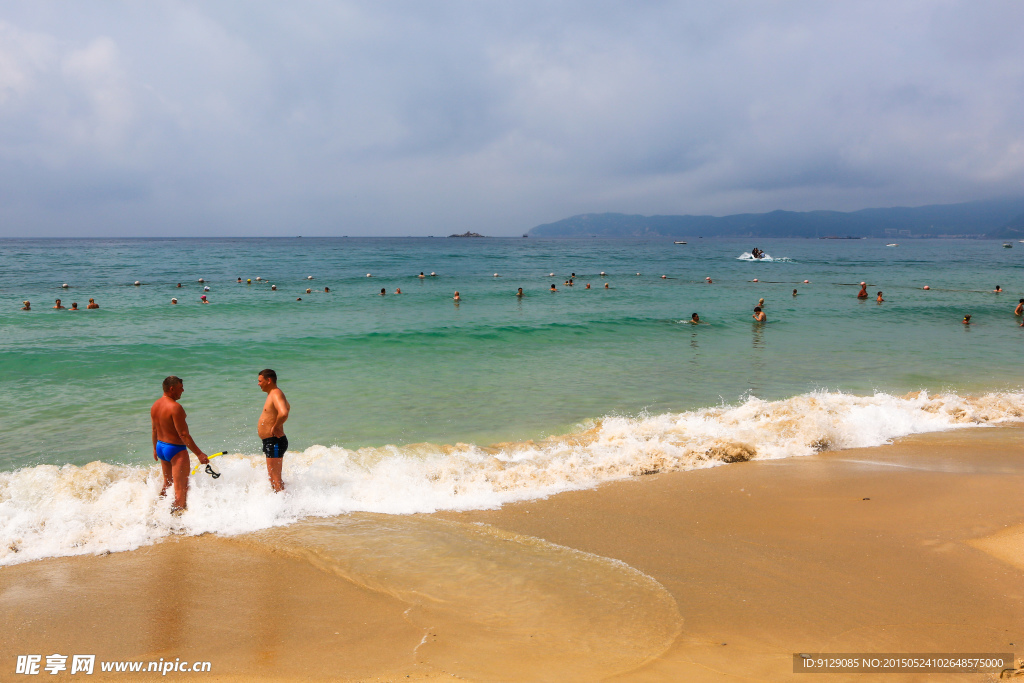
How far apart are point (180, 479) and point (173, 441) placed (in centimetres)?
45

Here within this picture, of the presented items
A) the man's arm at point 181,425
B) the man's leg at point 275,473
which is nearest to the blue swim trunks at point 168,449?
the man's arm at point 181,425

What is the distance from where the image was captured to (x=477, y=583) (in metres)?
4.81

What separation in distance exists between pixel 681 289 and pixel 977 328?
1707 cm

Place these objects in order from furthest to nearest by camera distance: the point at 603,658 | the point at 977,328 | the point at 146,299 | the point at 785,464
→ the point at 146,299, the point at 977,328, the point at 785,464, the point at 603,658

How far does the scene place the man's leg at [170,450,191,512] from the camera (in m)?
5.99

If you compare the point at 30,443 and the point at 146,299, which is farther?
the point at 146,299

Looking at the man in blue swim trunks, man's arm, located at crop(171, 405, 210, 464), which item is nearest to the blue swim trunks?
the man in blue swim trunks

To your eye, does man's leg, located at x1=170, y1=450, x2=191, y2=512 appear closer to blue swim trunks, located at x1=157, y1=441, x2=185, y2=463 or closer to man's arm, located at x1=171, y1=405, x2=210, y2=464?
blue swim trunks, located at x1=157, y1=441, x2=185, y2=463

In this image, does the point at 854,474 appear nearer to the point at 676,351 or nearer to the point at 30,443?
the point at 676,351

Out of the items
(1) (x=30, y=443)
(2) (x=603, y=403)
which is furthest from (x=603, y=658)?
(1) (x=30, y=443)

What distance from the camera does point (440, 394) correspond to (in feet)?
Answer: 40.3

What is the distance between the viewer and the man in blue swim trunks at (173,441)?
578 cm

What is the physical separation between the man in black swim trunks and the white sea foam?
25cm

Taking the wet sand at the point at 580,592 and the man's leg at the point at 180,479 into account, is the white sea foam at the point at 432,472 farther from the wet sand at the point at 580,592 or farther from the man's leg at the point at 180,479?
the wet sand at the point at 580,592
